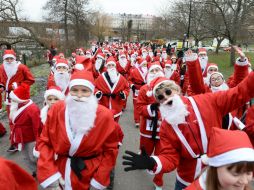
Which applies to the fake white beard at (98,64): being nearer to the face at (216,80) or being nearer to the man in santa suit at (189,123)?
the face at (216,80)

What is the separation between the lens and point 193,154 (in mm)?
3252

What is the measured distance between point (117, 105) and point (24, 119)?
217 centimetres

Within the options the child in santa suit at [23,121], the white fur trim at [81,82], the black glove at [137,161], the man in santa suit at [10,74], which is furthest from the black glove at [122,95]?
the black glove at [137,161]

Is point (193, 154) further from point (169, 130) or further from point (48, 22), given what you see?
point (48, 22)

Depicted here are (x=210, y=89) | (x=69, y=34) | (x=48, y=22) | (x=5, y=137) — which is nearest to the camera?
(x=210, y=89)

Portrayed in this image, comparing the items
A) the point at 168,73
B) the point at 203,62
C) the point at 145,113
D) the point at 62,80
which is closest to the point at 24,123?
the point at 62,80

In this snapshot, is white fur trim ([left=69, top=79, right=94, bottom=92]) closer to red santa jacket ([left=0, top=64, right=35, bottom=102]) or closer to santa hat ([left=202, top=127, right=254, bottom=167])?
santa hat ([left=202, top=127, right=254, bottom=167])

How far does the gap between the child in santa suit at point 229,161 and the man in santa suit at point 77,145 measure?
4.57 ft

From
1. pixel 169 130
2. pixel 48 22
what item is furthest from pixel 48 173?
pixel 48 22

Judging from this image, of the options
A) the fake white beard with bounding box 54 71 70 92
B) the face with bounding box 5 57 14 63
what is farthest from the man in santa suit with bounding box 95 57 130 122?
the face with bounding box 5 57 14 63

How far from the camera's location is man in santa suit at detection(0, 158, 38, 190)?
6.17ft

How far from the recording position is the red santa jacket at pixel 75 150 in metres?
3.28

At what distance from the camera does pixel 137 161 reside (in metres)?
2.75

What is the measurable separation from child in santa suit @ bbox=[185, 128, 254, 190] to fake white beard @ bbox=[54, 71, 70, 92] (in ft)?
15.0
